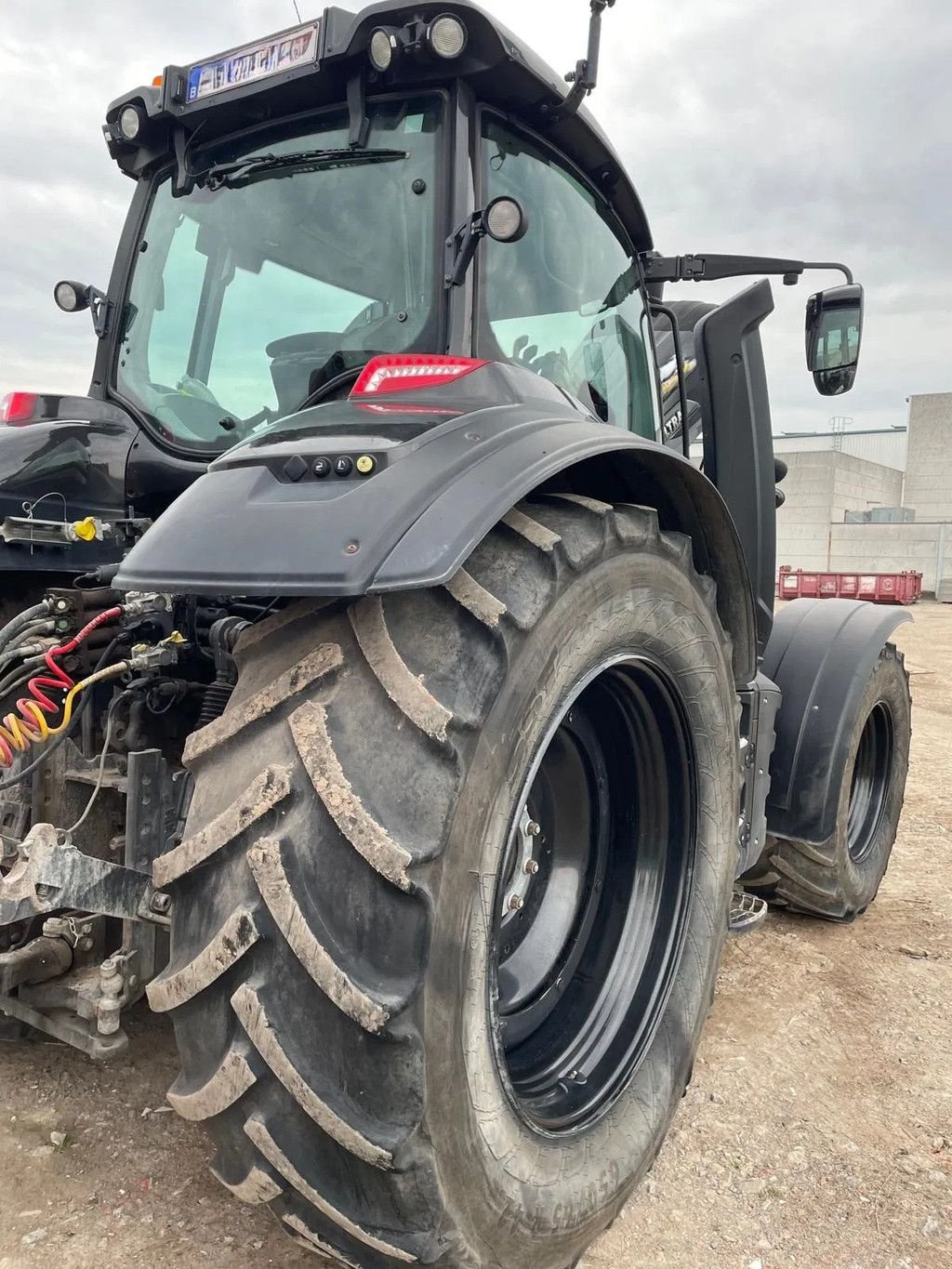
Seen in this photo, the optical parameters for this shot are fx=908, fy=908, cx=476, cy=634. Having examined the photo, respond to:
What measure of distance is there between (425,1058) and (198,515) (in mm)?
873

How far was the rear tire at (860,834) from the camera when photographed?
3.39 metres

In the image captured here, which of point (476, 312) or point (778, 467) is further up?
point (476, 312)

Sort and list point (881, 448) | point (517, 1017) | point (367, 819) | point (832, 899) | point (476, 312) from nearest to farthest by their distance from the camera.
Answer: point (367, 819)
point (476, 312)
point (517, 1017)
point (832, 899)
point (881, 448)

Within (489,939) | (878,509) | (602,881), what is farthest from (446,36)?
(878,509)

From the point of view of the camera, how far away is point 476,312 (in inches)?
78.1

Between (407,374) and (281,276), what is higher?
(281,276)

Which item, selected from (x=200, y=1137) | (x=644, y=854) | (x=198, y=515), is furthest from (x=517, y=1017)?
(x=198, y=515)

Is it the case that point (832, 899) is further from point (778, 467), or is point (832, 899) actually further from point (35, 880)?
point (35, 880)

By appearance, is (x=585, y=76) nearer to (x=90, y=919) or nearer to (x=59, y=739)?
(x=59, y=739)

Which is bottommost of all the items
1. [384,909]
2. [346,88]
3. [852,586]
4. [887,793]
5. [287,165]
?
[852,586]

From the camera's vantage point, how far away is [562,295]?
2.41 m

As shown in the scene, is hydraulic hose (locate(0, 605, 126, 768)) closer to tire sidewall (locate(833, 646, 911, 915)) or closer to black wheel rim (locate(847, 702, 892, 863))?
tire sidewall (locate(833, 646, 911, 915))

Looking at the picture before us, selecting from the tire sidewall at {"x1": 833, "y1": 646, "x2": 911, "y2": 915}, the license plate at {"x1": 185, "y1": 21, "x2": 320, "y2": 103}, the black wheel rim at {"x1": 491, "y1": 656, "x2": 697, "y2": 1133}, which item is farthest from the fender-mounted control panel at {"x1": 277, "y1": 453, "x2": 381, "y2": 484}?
the tire sidewall at {"x1": 833, "y1": 646, "x2": 911, "y2": 915}

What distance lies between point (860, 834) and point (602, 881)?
2.02 metres
